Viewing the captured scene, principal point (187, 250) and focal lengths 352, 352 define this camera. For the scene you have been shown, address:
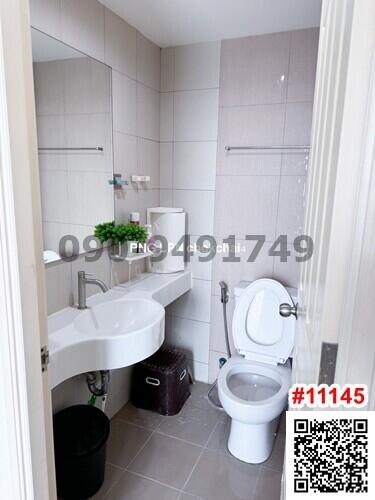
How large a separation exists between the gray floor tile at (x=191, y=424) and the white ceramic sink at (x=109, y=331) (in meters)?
0.76

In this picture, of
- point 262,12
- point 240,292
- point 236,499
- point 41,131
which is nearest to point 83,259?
point 41,131

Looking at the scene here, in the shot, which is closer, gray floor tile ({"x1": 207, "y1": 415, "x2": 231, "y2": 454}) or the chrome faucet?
the chrome faucet

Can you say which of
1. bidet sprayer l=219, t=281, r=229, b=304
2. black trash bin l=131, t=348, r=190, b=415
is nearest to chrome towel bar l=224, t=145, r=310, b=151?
bidet sprayer l=219, t=281, r=229, b=304

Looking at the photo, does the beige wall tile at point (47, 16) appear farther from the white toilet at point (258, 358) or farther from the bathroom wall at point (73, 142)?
the white toilet at point (258, 358)

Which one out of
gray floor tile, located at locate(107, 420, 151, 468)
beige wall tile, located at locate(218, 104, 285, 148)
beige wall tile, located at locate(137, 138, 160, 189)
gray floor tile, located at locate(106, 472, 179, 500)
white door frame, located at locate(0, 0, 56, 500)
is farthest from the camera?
beige wall tile, located at locate(137, 138, 160, 189)

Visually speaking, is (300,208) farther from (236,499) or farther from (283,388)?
(236,499)

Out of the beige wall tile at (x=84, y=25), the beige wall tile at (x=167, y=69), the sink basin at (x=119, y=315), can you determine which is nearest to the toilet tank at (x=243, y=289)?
the sink basin at (x=119, y=315)

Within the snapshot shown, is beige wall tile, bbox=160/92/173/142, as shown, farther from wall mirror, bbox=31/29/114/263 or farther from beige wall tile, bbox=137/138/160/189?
wall mirror, bbox=31/29/114/263

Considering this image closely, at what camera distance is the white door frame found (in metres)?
0.76

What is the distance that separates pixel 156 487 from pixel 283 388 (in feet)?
2.60

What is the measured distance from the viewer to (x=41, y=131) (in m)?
1.53

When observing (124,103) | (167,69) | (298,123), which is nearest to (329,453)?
(298,123)

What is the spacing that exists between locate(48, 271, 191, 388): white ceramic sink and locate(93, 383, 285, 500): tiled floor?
2.29 ft

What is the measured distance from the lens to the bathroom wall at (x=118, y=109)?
5.24ft
